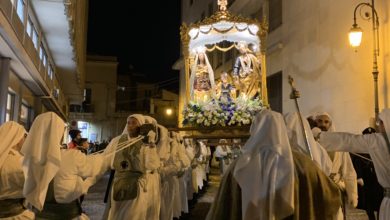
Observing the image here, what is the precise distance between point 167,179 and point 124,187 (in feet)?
9.63

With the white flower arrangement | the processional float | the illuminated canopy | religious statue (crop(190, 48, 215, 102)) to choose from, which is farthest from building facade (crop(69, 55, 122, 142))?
the white flower arrangement

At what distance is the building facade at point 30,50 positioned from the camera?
28.0ft

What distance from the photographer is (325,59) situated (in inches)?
532

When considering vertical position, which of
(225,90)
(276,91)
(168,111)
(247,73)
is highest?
(168,111)

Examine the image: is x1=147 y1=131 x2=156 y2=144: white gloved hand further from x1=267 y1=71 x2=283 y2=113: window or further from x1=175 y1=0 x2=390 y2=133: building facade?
x1=267 y1=71 x2=283 y2=113: window

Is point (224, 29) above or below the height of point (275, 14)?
below

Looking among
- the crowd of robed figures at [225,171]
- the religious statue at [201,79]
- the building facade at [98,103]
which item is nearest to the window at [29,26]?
the religious statue at [201,79]

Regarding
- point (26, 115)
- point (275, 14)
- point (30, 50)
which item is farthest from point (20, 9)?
point (275, 14)

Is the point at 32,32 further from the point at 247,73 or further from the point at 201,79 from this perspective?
the point at 247,73

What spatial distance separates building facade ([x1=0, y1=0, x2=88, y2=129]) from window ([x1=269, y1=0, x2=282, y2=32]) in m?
8.15

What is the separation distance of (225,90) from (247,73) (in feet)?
3.96

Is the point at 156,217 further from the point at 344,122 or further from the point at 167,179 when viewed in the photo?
the point at 344,122

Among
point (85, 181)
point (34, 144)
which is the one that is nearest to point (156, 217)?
point (85, 181)

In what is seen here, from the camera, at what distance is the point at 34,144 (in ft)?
13.2
